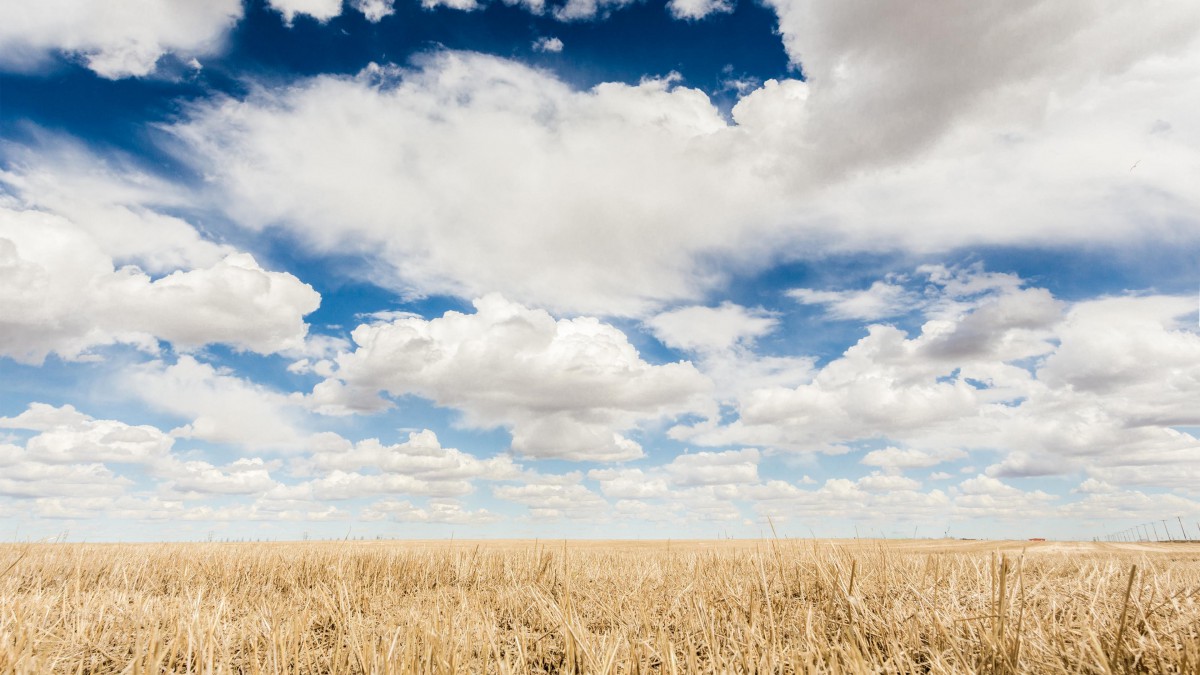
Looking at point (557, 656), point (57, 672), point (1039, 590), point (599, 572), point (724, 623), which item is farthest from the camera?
point (599, 572)

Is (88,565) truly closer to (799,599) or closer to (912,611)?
(799,599)

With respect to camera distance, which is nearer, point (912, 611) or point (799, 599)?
point (912, 611)

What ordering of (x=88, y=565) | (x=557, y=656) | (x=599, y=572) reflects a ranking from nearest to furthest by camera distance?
(x=557, y=656)
(x=599, y=572)
(x=88, y=565)

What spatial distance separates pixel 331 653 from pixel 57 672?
7.26 feet

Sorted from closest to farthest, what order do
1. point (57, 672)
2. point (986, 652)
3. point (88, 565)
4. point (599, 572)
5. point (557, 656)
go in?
1. point (986, 652)
2. point (57, 672)
3. point (557, 656)
4. point (599, 572)
5. point (88, 565)

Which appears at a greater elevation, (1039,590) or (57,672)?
(1039,590)

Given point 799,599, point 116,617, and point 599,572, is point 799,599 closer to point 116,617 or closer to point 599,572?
point 599,572

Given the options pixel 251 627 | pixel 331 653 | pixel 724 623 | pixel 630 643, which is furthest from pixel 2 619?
pixel 724 623

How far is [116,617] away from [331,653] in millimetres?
3315

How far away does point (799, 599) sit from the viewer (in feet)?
23.2

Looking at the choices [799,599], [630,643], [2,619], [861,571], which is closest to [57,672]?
[2,619]

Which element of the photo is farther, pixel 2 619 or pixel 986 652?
pixel 2 619

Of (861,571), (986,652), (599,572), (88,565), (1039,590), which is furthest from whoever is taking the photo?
(88,565)

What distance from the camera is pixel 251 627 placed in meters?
6.64
